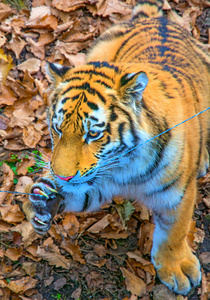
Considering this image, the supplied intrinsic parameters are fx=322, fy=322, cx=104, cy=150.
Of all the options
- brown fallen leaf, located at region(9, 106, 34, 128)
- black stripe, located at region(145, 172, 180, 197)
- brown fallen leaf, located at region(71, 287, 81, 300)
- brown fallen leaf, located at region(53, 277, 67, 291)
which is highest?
black stripe, located at region(145, 172, 180, 197)

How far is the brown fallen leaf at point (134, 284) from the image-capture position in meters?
2.81

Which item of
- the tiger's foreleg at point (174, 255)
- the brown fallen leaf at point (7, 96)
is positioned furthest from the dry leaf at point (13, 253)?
the brown fallen leaf at point (7, 96)

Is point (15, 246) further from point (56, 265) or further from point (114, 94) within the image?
point (114, 94)

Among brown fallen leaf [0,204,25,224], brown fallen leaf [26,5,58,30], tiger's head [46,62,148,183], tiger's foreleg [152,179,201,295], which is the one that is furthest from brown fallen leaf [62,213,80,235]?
brown fallen leaf [26,5,58,30]

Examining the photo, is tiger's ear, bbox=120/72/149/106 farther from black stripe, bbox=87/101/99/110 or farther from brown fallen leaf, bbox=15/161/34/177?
brown fallen leaf, bbox=15/161/34/177

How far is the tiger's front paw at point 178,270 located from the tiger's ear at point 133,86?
4.66ft

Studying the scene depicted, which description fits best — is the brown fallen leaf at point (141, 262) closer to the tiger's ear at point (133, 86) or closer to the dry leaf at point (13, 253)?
the dry leaf at point (13, 253)

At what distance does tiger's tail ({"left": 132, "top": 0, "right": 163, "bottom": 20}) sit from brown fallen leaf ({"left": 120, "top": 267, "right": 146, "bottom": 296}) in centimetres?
256

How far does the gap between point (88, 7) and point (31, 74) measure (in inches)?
49.8

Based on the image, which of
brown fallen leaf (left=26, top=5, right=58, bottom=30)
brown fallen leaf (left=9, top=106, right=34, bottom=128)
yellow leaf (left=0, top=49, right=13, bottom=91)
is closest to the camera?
brown fallen leaf (left=9, top=106, right=34, bottom=128)

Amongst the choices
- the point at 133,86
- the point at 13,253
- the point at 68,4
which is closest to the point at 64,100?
the point at 133,86

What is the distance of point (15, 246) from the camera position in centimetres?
299

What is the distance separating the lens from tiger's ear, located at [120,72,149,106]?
5.95 feet

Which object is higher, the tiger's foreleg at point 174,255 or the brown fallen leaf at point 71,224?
the tiger's foreleg at point 174,255
